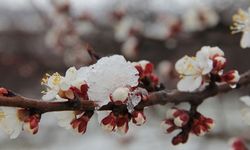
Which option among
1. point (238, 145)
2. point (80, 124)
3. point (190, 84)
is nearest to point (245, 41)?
point (190, 84)

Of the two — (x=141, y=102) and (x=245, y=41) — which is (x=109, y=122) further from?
(x=245, y=41)

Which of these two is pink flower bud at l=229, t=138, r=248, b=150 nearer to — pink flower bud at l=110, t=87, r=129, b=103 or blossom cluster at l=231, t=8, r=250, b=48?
blossom cluster at l=231, t=8, r=250, b=48

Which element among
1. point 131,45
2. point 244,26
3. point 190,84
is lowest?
point 190,84

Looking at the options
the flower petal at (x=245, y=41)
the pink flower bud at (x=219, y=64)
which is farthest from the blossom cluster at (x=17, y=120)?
the flower petal at (x=245, y=41)

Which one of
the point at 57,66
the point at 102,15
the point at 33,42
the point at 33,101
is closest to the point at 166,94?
the point at 33,101

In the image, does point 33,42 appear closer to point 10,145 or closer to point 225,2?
point 10,145

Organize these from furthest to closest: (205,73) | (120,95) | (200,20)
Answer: (200,20), (205,73), (120,95)

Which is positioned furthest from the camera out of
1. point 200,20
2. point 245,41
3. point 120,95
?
point 200,20

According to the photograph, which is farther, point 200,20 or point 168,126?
point 200,20

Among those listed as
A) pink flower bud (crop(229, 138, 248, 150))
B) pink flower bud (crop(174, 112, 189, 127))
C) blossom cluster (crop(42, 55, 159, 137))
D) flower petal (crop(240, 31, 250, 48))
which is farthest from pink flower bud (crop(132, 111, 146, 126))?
pink flower bud (crop(229, 138, 248, 150))
